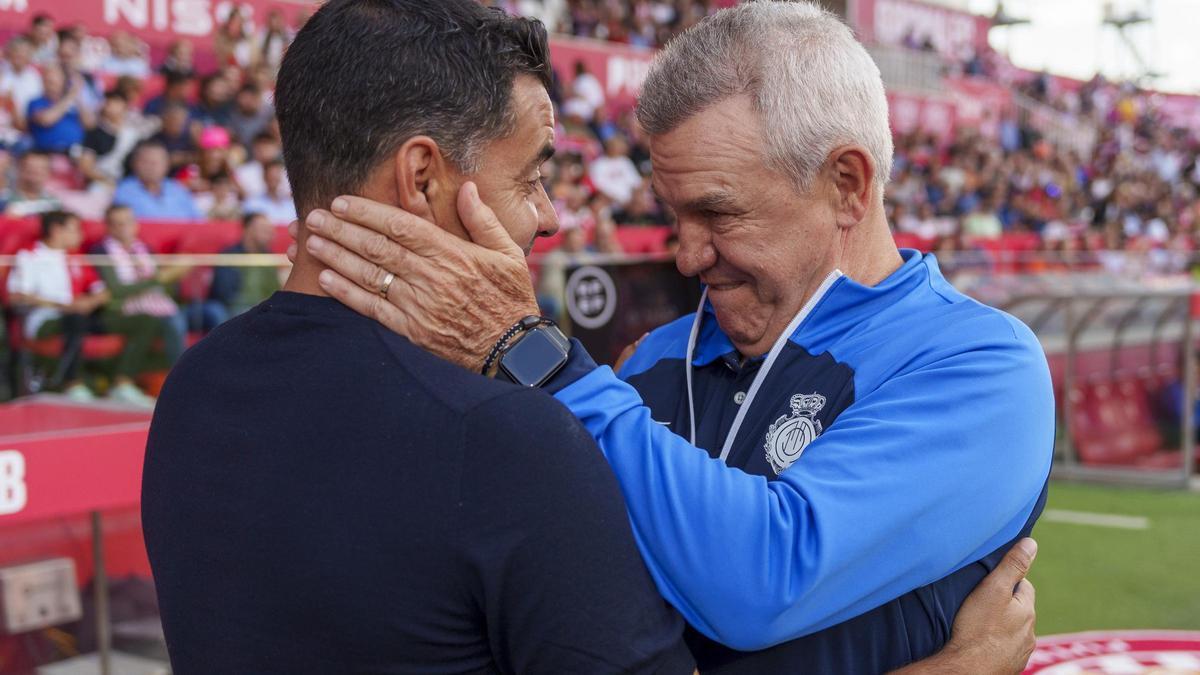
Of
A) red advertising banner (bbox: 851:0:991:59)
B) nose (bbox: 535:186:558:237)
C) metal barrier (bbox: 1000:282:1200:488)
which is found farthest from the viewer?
red advertising banner (bbox: 851:0:991:59)

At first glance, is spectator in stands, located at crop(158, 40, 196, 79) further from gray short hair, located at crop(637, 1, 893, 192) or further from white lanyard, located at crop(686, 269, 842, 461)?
white lanyard, located at crop(686, 269, 842, 461)

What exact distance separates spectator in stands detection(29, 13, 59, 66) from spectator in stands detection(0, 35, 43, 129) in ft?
0.46

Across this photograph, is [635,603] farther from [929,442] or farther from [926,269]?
[926,269]

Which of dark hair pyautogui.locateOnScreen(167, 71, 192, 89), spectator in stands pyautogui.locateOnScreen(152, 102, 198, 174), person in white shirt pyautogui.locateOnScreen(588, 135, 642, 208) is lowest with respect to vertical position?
person in white shirt pyautogui.locateOnScreen(588, 135, 642, 208)

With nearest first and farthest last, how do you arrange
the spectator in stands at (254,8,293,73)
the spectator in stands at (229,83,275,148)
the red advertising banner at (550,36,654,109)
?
the spectator in stands at (229,83,275,148) → the spectator in stands at (254,8,293,73) → the red advertising banner at (550,36,654,109)

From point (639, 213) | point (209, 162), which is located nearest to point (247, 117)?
point (209, 162)

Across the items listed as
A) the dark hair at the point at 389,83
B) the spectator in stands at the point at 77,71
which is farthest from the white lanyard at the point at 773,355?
the spectator in stands at the point at 77,71

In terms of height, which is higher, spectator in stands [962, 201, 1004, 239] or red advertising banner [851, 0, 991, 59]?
red advertising banner [851, 0, 991, 59]

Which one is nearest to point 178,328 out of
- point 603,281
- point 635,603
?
point 603,281

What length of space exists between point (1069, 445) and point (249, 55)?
26.4 feet

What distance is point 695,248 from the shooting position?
5.88 ft

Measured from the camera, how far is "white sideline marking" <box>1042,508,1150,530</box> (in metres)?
6.78

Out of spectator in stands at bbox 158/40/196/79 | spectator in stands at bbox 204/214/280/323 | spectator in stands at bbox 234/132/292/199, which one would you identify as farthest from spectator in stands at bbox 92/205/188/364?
spectator in stands at bbox 158/40/196/79

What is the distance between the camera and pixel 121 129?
29.6 feet
